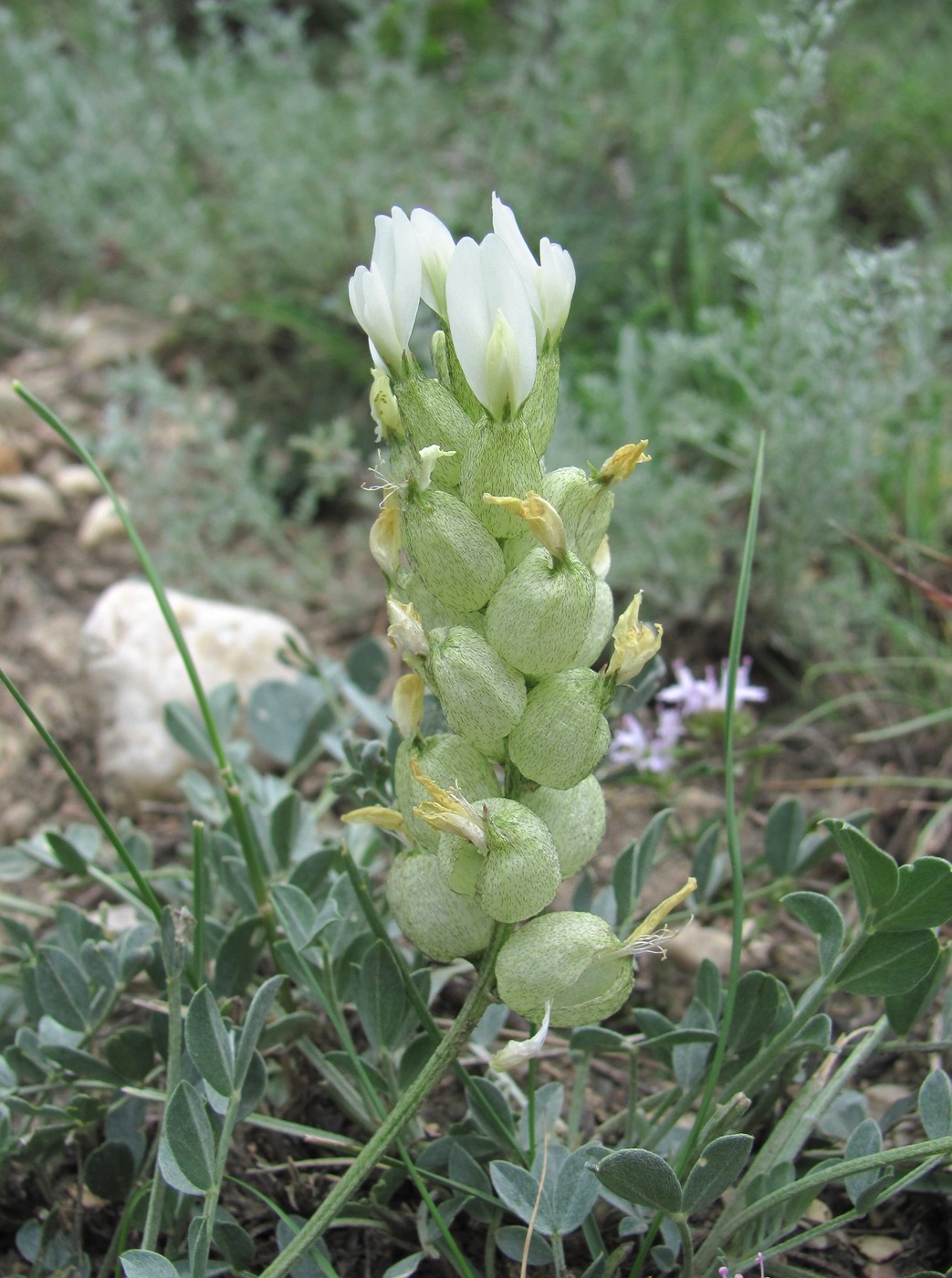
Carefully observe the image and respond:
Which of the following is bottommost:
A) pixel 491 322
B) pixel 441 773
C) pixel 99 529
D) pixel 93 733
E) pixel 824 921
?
pixel 93 733

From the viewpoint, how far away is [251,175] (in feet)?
11.0

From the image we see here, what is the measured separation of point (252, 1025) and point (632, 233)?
111 inches

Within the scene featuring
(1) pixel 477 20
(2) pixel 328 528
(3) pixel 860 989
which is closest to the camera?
(3) pixel 860 989

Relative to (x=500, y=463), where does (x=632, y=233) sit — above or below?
below

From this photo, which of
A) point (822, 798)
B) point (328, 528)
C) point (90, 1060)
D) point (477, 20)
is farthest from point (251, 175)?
point (90, 1060)

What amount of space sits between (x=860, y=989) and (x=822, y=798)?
1023mm

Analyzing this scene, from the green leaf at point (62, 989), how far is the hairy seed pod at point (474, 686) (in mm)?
611

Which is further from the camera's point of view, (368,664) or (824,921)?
(368,664)

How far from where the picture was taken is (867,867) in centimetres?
105

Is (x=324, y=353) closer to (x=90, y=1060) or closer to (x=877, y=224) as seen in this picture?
(x=877, y=224)

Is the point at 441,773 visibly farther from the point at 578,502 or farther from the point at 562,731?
the point at 578,502

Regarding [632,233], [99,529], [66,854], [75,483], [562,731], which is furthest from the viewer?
[632,233]

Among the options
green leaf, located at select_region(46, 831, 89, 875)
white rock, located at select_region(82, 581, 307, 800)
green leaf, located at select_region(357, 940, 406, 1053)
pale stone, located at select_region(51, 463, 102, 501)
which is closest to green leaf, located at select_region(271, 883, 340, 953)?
green leaf, located at select_region(357, 940, 406, 1053)

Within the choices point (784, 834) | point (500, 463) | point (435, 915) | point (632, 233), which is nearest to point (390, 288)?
point (500, 463)
